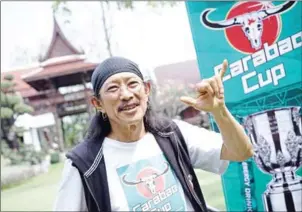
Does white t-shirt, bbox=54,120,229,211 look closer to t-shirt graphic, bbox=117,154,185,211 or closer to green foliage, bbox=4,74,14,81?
t-shirt graphic, bbox=117,154,185,211

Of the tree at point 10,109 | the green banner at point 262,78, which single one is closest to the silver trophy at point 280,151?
the green banner at point 262,78

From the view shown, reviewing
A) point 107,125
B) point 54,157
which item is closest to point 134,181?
point 107,125

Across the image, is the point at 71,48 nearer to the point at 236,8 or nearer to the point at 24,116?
the point at 24,116

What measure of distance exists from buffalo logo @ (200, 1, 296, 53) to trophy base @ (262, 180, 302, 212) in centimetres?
46

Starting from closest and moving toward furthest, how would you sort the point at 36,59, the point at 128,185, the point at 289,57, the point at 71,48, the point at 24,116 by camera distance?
the point at 128,185 → the point at 289,57 → the point at 36,59 → the point at 24,116 → the point at 71,48

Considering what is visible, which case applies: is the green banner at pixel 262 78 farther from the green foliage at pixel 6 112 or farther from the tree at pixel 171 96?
the green foliage at pixel 6 112

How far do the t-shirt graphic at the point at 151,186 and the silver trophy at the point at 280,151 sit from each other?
565mm

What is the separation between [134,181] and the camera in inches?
31.6

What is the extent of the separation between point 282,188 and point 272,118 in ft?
0.78

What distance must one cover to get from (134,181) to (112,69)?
0.24 metres

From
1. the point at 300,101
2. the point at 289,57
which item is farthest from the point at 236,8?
the point at 300,101

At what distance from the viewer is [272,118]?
1273 mm

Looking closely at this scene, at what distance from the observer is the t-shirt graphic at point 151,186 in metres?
0.79

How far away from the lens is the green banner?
125 cm
